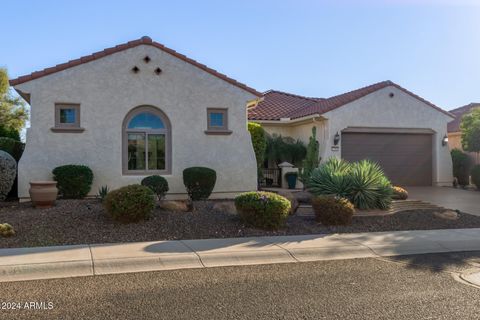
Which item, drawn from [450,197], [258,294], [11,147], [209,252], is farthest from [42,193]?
[450,197]

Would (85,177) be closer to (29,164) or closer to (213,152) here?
(29,164)

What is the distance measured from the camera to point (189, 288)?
6.30m

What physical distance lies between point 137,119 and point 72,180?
2.80 meters

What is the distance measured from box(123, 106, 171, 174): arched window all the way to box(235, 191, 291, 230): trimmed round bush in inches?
192

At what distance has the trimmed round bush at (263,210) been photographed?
1036cm

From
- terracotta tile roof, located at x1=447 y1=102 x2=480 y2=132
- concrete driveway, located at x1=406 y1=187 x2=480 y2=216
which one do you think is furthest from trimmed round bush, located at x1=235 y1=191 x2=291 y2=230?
terracotta tile roof, located at x1=447 y1=102 x2=480 y2=132

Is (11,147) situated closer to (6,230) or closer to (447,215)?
(6,230)

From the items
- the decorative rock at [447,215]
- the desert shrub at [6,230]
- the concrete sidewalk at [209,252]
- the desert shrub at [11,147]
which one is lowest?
the concrete sidewalk at [209,252]

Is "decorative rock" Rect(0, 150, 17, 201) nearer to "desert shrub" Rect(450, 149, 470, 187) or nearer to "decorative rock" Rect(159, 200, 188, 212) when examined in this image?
"decorative rock" Rect(159, 200, 188, 212)

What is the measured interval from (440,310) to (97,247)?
585 cm

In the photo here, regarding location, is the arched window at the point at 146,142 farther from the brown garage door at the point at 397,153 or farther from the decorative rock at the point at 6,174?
the brown garage door at the point at 397,153

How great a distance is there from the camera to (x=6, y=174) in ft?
41.7

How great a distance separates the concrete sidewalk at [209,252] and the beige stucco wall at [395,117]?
956 cm

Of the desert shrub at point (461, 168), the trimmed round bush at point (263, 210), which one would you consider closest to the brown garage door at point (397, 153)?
the desert shrub at point (461, 168)
